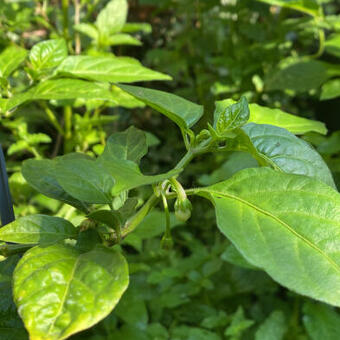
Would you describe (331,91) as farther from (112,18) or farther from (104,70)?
(104,70)

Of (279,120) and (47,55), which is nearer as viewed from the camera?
(279,120)

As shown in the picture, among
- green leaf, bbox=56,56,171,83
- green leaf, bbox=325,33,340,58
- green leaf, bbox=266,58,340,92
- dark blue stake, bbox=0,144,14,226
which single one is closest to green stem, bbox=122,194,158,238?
dark blue stake, bbox=0,144,14,226

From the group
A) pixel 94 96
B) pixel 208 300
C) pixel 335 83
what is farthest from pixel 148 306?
pixel 335 83

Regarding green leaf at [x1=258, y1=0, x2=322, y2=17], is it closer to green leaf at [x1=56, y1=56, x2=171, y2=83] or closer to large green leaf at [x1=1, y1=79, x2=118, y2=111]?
green leaf at [x1=56, y1=56, x2=171, y2=83]

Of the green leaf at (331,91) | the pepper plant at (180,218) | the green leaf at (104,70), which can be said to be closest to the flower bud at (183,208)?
the pepper plant at (180,218)

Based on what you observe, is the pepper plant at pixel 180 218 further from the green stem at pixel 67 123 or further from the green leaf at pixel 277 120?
the green stem at pixel 67 123

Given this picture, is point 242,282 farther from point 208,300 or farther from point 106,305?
point 106,305

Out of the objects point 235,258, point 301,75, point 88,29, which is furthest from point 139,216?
point 301,75

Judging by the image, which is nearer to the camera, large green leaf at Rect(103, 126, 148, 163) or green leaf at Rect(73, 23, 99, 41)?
large green leaf at Rect(103, 126, 148, 163)
